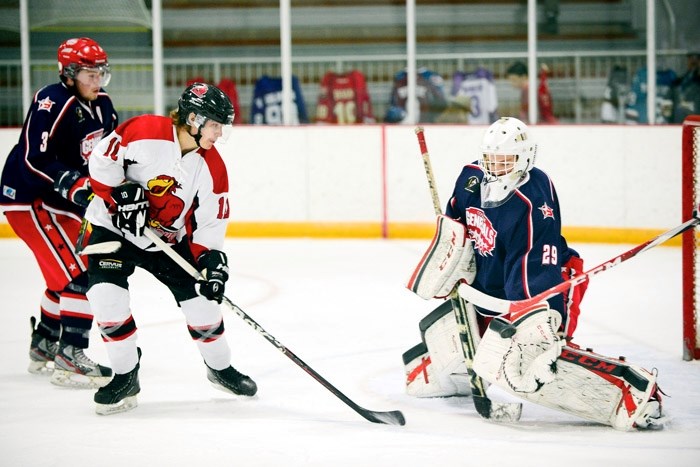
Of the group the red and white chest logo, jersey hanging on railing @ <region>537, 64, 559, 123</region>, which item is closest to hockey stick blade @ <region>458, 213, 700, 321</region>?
the red and white chest logo

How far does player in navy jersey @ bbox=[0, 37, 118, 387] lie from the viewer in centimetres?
378

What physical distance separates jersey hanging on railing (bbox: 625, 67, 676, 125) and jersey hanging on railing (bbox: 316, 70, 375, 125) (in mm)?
1911

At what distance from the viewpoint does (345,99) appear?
336 inches

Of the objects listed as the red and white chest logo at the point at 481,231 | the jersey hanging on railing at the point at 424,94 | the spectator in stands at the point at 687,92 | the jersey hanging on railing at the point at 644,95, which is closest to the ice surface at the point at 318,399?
the red and white chest logo at the point at 481,231

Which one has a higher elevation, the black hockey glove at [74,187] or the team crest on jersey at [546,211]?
the black hockey glove at [74,187]

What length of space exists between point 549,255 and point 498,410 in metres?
0.48

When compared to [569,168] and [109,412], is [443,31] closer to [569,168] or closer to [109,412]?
[569,168]

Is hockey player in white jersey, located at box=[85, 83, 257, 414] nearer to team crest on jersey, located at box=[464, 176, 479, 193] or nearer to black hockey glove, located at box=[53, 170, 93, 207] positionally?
black hockey glove, located at box=[53, 170, 93, 207]

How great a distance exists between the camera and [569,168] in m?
7.21

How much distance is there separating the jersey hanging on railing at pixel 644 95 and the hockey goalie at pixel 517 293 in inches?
191

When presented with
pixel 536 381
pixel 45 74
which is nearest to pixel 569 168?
pixel 45 74

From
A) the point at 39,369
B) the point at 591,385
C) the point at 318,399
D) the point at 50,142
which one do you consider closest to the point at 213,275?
the point at 318,399

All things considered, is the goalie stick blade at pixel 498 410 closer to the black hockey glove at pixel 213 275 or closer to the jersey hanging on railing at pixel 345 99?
the black hockey glove at pixel 213 275

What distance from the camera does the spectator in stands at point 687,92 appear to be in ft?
25.5
